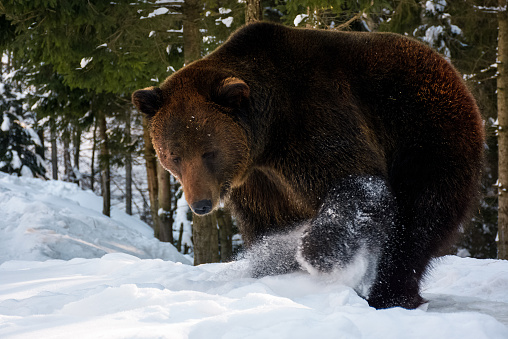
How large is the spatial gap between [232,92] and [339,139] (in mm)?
867

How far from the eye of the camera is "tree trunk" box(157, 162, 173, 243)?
13.5 meters

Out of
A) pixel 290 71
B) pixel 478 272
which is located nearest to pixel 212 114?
pixel 290 71

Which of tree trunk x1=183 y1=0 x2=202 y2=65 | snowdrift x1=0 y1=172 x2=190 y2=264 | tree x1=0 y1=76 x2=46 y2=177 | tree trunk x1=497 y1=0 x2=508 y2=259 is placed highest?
tree trunk x1=183 y1=0 x2=202 y2=65

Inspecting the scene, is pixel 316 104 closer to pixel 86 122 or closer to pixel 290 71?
pixel 290 71

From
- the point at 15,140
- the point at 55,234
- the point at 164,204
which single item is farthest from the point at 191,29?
the point at 15,140

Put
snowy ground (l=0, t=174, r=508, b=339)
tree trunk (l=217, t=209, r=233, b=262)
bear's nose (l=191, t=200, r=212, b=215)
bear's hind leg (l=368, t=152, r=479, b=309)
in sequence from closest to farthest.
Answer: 1. snowy ground (l=0, t=174, r=508, b=339)
2. bear's nose (l=191, t=200, r=212, b=215)
3. bear's hind leg (l=368, t=152, r=479, b=309)
4. tree trunk (l=217, t=209, r=233, b=262)

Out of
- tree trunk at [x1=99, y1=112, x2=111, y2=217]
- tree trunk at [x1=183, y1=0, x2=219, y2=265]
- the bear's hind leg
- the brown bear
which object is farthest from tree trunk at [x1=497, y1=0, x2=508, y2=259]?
tree trunk at [x1=99, y1=112, x2=111, y2=217]

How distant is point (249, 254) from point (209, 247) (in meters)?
4.51

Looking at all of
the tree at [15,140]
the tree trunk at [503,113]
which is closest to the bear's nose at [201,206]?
the tree trunk at [503,113]

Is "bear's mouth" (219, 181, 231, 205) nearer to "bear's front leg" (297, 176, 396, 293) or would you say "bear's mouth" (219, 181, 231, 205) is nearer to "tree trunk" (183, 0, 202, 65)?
"bear's front leg" (297, 176, 396, 293)

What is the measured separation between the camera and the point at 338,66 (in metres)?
4.03

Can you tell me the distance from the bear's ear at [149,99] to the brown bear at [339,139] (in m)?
0.01

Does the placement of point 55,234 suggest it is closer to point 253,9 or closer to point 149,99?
point 253,9

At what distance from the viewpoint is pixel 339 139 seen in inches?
148
